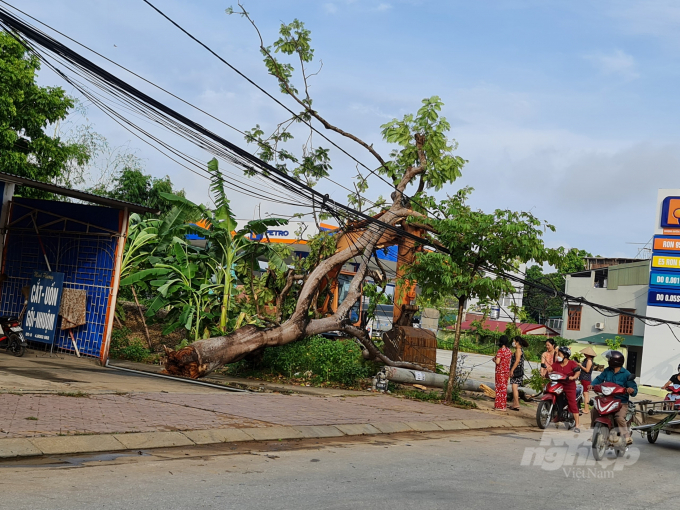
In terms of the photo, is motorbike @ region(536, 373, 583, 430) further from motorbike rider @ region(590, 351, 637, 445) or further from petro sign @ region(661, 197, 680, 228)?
petro sign @ region(661, 197, 680, 228)

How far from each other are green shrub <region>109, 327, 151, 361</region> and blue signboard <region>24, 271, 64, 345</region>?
2.42m

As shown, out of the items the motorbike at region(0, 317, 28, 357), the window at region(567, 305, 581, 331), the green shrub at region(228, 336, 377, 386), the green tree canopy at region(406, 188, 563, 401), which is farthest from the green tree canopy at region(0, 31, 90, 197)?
the window at region(567, 305, 581, 331)

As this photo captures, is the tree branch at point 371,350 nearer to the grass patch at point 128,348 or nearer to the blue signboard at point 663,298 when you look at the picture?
the grass patch at point 128,348

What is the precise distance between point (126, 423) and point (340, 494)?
3.54 meters

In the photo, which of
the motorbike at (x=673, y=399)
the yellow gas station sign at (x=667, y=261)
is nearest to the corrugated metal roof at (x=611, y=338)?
the yellow gas station sign at (x=667, y=261)

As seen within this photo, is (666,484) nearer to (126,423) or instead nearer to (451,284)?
(126,423)

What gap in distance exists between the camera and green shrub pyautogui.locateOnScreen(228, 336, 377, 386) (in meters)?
16.6

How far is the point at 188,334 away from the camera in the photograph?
64.2 ft

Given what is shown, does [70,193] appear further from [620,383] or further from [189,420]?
[620,383]

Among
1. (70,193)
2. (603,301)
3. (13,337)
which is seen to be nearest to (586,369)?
(70,193)

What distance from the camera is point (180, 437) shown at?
8.26 m

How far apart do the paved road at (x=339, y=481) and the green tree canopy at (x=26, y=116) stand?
18616mm

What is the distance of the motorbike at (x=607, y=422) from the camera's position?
380 inches

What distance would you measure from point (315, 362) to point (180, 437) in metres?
8.53
